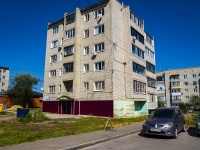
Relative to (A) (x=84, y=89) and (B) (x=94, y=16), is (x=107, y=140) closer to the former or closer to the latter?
(A) (x=84, y=89)

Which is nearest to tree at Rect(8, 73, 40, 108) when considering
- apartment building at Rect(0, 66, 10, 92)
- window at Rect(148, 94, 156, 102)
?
window at Rect(148, 94, 156, 102)

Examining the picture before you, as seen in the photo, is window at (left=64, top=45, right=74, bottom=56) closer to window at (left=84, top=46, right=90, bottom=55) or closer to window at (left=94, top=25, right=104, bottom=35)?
window at (left=84, top=46, right=90, bottom=55)

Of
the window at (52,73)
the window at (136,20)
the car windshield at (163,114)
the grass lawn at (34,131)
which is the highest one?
the window at (136,20)

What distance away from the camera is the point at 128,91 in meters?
30.8

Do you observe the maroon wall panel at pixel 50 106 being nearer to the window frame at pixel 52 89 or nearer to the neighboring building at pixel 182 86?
the window frame at pixel 52 89

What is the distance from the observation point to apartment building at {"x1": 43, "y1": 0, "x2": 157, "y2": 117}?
2888 centimetres

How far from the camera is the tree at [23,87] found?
4816 cm

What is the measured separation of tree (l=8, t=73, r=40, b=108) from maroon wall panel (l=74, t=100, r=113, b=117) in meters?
22.1

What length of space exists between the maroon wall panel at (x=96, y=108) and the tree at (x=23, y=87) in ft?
72.6

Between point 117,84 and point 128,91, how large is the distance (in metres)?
2.77

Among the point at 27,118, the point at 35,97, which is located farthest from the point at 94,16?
the point at 35,97

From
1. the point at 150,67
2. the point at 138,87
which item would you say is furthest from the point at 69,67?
the point at 150,67

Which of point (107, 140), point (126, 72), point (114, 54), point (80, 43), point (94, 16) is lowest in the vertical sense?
point (107, 140)

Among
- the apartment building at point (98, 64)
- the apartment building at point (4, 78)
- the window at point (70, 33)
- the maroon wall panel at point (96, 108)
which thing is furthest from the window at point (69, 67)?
the apartment building at point (4, 78)
